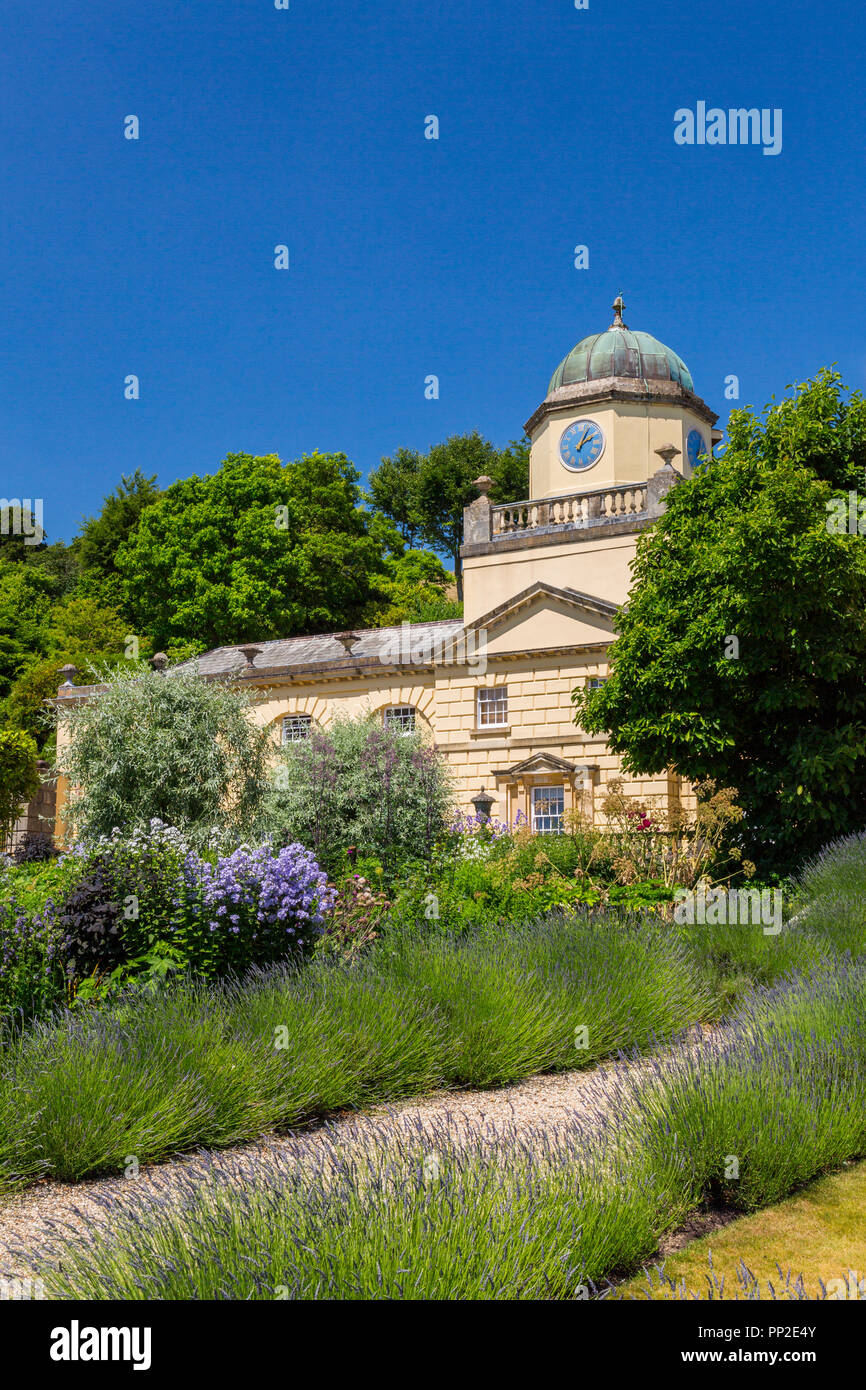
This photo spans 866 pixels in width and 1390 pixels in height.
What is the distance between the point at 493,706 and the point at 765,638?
38.9ft

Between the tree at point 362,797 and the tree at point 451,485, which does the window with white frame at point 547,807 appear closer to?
the tree at point 362,797

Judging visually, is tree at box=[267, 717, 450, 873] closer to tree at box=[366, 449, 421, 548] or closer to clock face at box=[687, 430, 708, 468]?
clock face at box=[687, 430, 708, 468]

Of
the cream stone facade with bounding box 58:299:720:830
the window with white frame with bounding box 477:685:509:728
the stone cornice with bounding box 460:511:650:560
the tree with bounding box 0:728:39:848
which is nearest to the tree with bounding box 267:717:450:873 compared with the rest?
the cream stone facade with bounding box 58:299:720:830

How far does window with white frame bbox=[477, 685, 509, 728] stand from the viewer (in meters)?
26.3

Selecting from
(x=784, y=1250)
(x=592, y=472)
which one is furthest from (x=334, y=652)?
(x=784, y=1250)

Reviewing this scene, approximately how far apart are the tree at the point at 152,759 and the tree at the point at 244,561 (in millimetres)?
19668

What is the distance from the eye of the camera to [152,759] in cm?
2045

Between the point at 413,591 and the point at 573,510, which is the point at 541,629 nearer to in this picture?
the point at 573,510

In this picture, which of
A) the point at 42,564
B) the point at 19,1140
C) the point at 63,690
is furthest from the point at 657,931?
the point at 42,564

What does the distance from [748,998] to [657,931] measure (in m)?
1.74

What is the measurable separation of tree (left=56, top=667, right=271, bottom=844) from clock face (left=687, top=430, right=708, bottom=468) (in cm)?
1537

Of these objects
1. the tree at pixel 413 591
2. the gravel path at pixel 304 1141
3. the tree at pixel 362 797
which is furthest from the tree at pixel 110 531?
the gravel path at pixel 304 1141

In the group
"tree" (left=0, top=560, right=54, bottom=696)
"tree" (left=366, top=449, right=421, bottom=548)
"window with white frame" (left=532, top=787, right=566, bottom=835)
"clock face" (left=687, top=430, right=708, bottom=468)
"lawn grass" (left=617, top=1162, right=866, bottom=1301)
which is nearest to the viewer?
"lawn grass" (left=617, top=1162, right=866, bottom=1301)
